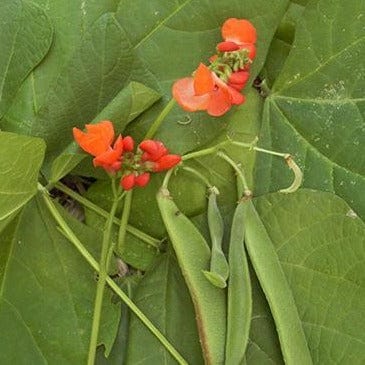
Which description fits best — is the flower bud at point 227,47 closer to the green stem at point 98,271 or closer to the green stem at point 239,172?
the green stem at point 239,172

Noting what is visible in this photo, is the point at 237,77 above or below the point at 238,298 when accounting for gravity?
above

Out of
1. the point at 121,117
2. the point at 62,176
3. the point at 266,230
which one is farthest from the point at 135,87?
the point at 266,230

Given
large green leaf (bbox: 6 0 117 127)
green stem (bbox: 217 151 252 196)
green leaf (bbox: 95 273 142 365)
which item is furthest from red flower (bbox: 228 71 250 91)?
green leaf (bbox: 95 273 142 365)

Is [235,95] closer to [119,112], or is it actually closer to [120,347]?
[119,112]

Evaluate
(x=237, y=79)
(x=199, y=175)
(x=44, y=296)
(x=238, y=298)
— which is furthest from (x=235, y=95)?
(x=44, y=296)

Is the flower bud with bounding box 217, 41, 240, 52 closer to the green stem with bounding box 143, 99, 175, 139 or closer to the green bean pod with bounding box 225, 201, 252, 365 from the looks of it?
the green stem with bounding box 143, 99, 175, 139

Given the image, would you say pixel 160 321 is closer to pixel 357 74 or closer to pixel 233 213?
pixel 233 213
